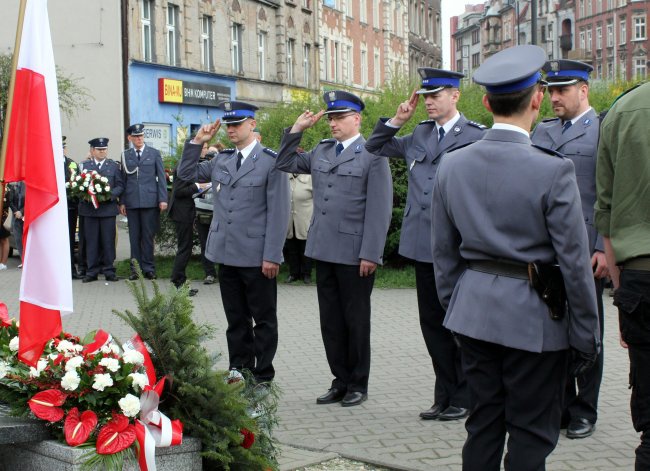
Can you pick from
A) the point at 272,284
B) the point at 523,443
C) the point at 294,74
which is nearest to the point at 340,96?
the point at 272,284

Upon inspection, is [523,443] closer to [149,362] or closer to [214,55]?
[149,362]

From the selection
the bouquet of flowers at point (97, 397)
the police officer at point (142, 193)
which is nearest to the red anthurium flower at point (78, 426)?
the bouquet of flowers at point (97, 397)

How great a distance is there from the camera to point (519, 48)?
4559 mm

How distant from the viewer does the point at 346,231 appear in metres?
7.40

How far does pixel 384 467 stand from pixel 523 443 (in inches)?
68.4

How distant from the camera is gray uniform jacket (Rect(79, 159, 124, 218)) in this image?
15.5 metres

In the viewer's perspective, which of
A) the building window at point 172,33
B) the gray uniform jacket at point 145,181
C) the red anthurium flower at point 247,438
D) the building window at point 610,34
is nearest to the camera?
the red anthurium flower at point 247,438

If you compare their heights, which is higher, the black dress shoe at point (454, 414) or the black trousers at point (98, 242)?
the black trousers at point (98, 242)

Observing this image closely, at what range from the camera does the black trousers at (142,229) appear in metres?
15.4

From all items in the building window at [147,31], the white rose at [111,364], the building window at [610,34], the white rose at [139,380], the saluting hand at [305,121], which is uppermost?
the building window at [610,34]

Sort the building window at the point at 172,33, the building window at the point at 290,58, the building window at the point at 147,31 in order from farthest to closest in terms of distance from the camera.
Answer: the building window at the point at 290,58
the building window at the point at 172,33
the building window at the point at 147,31

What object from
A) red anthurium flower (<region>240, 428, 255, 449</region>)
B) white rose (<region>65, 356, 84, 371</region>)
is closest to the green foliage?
red anthurium flower (<region>240, 428, 255, 449</region>)

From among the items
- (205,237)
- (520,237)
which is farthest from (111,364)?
(205,237)

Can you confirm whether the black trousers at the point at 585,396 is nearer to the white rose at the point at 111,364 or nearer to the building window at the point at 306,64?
the white rose at the point at 111,364
